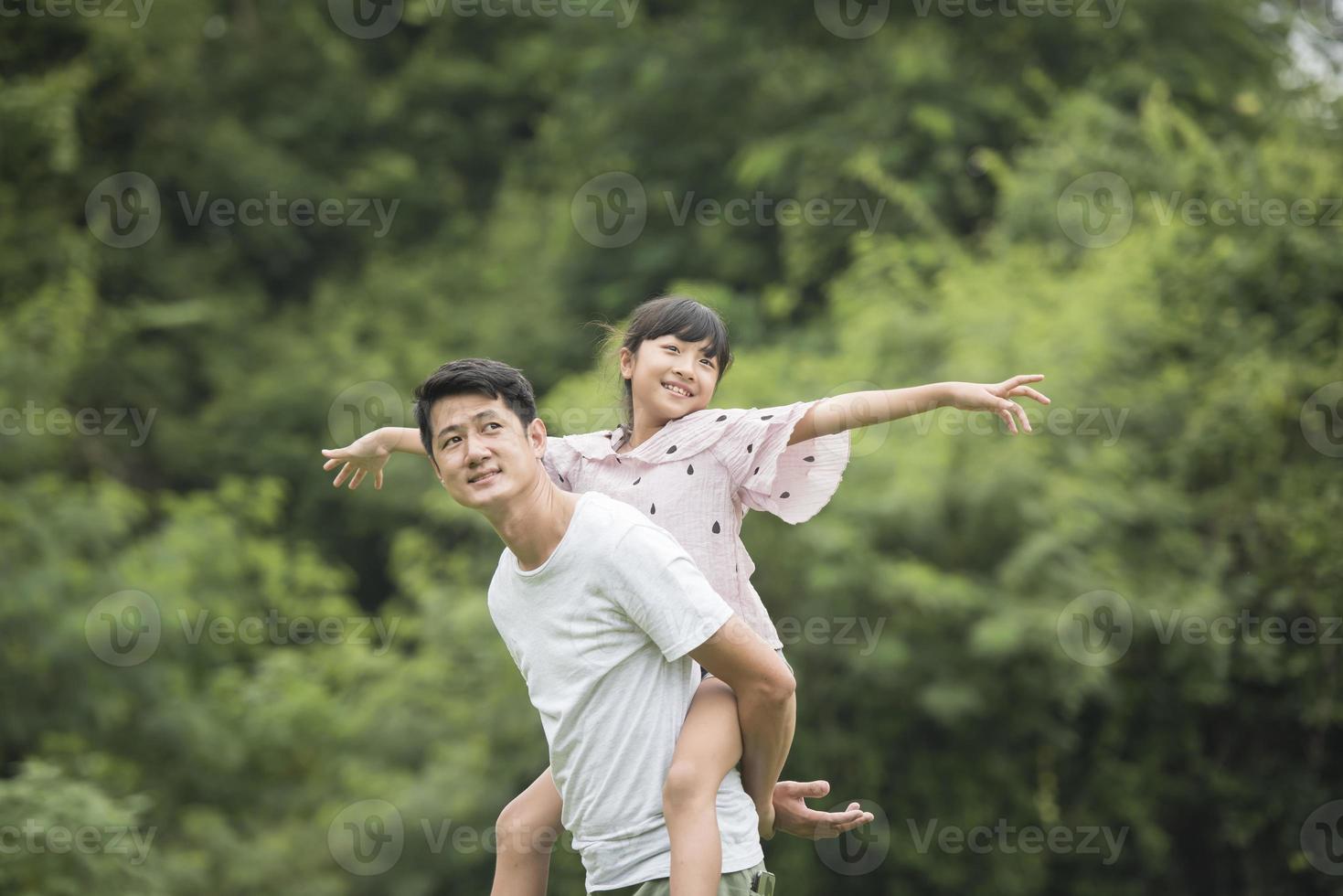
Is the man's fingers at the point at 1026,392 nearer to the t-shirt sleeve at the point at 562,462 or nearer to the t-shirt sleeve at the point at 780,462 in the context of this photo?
the t-shirt sleeve at the point at 780,462

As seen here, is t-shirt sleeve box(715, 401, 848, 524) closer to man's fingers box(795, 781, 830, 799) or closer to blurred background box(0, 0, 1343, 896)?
man's fingers box(795, 781, 830, 799)

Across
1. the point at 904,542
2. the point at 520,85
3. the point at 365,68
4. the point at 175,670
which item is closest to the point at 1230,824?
the point at 904,542

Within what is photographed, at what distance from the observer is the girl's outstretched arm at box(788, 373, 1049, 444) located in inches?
95.1

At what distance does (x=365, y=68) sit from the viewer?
49.6 feet

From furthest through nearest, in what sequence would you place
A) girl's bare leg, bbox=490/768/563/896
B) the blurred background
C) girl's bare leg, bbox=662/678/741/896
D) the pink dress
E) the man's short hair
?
the blurred background
the pink dress
girl's bare leg, bbox=490/768/563/896
the man's short hair
girl's bare leg, bbox=662/678/741/896

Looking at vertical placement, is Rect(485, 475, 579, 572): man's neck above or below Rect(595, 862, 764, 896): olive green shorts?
above

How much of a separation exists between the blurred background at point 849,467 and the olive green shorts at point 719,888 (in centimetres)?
429

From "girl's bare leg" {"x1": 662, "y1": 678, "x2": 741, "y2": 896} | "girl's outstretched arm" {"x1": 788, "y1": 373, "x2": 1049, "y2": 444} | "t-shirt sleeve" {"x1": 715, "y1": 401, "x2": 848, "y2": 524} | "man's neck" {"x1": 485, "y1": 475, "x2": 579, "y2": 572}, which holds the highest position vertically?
"girl's outstretched arm" {"x1": 788, "y1": 373, "x2": 1049, "y2": 444}

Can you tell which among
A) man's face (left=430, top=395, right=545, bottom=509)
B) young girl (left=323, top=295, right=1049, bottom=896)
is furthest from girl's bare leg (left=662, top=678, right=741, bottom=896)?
man's face (left=430, top=395, right=545, bottom=509)

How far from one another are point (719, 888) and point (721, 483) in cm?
76

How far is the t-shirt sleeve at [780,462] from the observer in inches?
105

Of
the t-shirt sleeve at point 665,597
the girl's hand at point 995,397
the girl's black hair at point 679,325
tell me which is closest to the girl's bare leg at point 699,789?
the t-shirt sleeve at point 665,597

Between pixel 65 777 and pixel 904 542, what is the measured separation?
5087 mm

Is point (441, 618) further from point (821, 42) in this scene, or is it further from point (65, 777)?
point (821, 42)
